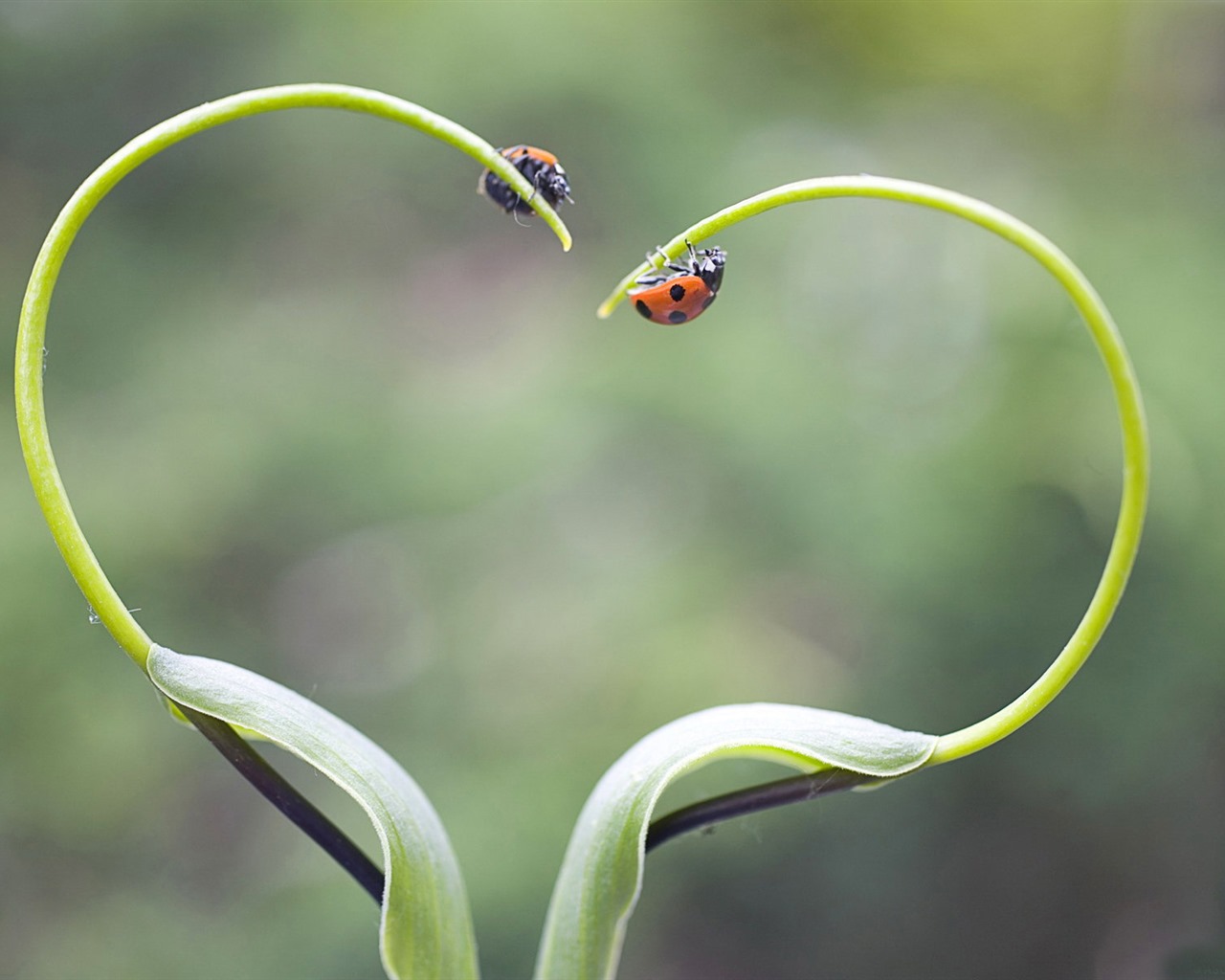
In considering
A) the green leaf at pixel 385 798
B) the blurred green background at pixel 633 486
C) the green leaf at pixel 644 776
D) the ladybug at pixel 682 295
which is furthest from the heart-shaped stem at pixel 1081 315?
the blurred green background at pixel 633 486

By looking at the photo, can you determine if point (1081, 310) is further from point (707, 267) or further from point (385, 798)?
point (385, 798)

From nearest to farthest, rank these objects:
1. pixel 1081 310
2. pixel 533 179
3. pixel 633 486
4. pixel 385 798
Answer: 1. pixel 1081 310
2. pixel 385 798
3. pixel 533 179
4. pixel 633 486

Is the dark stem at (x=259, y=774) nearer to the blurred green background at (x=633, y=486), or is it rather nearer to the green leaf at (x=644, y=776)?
the green leaf at (x=644, y=776)

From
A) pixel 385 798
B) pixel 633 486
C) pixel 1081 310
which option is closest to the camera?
pixel 1081 310

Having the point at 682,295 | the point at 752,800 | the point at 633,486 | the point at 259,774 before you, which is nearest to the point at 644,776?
the point at 752,800

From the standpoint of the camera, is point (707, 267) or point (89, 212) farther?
point (707, 267)

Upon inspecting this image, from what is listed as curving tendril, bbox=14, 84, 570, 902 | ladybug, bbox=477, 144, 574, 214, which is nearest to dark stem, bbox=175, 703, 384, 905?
curving tendril, bbox=14, 84, 570, 902

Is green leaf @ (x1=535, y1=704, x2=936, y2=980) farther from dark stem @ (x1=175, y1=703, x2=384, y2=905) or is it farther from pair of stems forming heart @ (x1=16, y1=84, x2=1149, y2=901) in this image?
dark stem @ (x1=175, y1=703, x2=384, y2=905)

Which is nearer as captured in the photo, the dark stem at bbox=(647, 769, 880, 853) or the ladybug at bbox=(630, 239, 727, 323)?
the dark stem at bbox=(647, 769, 880, 853)
